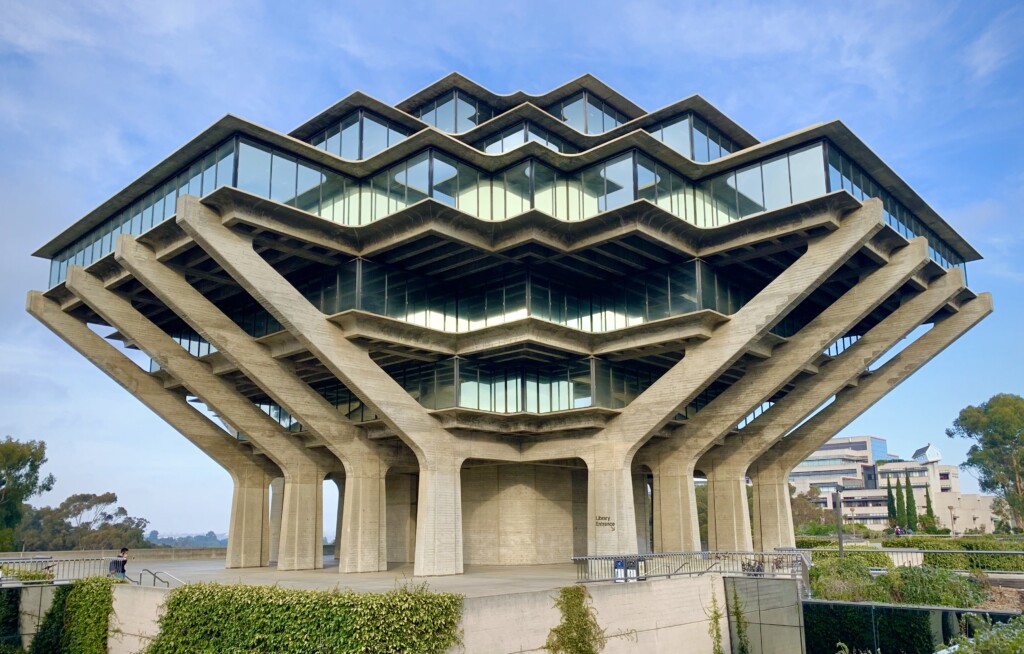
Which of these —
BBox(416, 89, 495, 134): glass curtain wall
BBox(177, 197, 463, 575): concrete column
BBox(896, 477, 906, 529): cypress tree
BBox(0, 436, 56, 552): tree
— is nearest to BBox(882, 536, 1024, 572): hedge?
BBox(177, 197, 463, 575): concrete column

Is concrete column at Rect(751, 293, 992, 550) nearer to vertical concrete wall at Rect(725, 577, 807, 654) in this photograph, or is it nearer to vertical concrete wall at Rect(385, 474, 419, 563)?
vertical concrete wall at Rect(725, 577, 807, 654)

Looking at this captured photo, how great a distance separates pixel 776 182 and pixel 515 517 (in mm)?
20160

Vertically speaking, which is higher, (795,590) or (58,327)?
(58,327)

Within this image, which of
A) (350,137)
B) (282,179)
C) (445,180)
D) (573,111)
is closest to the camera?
(282,179)

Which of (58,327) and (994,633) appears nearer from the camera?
(994,633)

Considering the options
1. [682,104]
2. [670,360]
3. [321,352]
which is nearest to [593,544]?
[670,360]

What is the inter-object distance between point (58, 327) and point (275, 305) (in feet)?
50.1

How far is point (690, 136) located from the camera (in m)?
38.9

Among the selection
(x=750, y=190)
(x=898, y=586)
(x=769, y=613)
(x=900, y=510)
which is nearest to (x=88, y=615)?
(x=769, y=613)

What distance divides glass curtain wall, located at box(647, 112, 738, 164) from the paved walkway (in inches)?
742

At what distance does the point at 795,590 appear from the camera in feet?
89.6

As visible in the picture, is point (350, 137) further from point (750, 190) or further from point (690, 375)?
point (690, 375)

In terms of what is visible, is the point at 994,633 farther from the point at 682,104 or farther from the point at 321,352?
the point at 682,104

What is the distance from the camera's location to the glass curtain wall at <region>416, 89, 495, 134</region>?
4225 centimetres
